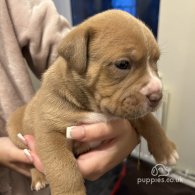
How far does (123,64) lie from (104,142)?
338 millimetres

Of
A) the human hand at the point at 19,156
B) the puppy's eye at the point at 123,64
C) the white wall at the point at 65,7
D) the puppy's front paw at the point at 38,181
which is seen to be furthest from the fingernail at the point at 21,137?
the white wall at the point at 65,7

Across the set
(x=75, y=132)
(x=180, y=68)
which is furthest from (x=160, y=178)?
(x=75, y=132)

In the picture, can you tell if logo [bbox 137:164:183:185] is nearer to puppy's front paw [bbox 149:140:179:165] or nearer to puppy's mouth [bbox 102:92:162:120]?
puppy's front paw [bbox 149:140:179:165]

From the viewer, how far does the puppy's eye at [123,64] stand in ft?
2.67

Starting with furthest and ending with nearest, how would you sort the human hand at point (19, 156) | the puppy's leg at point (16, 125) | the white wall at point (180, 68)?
1. the white wall at point (180, 68)
2. the puppy's leg at point (16, 125)
3. the human hand at point (19, 156)

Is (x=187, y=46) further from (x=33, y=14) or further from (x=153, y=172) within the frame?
(x=33, y=14)

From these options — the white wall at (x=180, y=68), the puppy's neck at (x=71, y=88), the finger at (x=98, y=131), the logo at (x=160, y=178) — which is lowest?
the logo at (x=160, y=178)

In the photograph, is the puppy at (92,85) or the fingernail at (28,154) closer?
the puppy at (92,85)

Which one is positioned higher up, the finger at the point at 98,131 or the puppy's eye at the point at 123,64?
the puppy's eye at the point at 123,64

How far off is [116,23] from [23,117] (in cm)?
50

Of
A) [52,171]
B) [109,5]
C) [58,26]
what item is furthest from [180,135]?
[52,171]

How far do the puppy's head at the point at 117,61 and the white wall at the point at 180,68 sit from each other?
0.88 m

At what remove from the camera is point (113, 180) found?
192cm

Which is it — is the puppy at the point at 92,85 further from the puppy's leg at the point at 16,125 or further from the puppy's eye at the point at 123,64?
the puppy's leg at the point at 16,125
